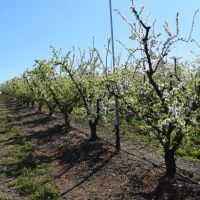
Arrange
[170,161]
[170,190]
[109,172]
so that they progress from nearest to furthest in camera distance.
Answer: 1. [170,190]
2. [170,161]
3. [109,172]

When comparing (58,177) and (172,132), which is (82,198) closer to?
(58,177)

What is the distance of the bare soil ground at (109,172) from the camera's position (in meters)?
5.80

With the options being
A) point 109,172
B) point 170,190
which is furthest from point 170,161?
point 109,172

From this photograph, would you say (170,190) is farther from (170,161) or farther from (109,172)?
(109,172)

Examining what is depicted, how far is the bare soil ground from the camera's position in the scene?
5804mm

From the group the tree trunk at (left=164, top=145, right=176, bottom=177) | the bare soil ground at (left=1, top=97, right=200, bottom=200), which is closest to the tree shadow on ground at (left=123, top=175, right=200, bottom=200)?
the bare soil ground at (left=1, top=97, right=200, bottom=200)

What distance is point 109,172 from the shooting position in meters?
7.43

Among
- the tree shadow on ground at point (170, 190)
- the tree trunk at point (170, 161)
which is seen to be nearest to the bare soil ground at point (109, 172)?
the tree shadow on ground at point (170, 190)

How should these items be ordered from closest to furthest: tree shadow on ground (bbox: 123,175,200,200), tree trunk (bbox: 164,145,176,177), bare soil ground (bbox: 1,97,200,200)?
tree shadow on ground (bbox: 123,175,200,200)
bare soil ground (bbox: 1,97,200,200)
tree trunk (bbox: 164,145,176,177)

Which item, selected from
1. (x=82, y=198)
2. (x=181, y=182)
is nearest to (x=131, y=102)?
(x=181, y=182)

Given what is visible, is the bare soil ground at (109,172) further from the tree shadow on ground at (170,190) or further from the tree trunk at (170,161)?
the tree trunk at (170,161)

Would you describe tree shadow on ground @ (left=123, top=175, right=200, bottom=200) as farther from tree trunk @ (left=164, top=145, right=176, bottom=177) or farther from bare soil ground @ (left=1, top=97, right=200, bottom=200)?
tree trunk @ (left=164, top=145, right=176, bottom=177)

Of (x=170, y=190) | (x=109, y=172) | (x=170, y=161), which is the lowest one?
(x=109, y=172)

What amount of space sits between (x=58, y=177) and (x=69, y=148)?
328cm
